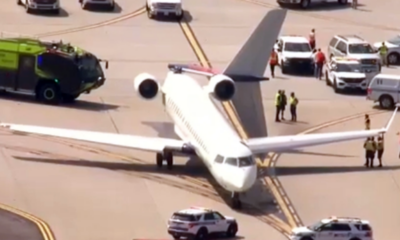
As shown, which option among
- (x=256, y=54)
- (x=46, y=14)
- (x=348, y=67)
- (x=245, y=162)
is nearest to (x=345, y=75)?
(x=348, y=67)

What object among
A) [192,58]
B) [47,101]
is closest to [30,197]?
[47,101]

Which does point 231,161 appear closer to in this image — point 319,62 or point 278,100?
point 278,100

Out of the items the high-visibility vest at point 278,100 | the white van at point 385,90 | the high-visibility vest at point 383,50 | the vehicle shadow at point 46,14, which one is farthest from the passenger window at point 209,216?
the vehicle shadow at point 46,14

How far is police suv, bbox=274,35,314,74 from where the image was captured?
9306cm

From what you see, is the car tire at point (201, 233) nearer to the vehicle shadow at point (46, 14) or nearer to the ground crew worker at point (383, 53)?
the ground crew worker at point (383, 53)

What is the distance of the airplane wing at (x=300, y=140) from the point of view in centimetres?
7150

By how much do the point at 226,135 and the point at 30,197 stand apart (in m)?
9.19

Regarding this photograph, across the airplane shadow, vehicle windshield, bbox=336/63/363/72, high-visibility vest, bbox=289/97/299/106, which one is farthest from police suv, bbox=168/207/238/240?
vehicle windshield, bbox=336/63/363/72

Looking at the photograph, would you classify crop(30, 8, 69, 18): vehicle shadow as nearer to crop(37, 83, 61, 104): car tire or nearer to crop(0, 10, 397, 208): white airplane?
crop(37, 83, 61, 104): car tire

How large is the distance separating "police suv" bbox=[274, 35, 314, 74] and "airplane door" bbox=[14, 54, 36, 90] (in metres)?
17.1

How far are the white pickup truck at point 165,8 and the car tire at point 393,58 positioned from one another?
15219mm

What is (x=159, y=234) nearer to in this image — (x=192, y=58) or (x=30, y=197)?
(x=30, y=197)

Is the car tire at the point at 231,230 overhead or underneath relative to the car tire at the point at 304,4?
overhead

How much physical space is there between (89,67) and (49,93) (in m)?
2.79
